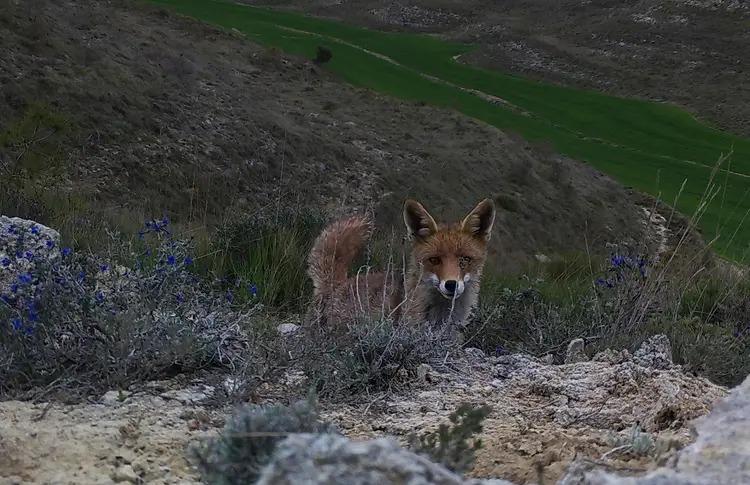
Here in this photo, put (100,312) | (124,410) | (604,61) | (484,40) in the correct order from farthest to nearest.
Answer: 1. (484,40)
2. (604,61)
3. (100,312)
4. (124,410)

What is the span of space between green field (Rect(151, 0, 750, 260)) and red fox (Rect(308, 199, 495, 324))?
23.6 meters

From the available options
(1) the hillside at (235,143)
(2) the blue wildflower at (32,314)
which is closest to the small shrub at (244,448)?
(2) the blue wildflower at (32,314)

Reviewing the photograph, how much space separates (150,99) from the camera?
93.0ft

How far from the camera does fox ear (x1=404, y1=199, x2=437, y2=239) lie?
23.3ft

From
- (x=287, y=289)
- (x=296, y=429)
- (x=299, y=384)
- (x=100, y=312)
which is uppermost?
A: (x=296, y=429)

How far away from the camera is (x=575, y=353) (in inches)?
217

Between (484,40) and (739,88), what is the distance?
22.8 meters

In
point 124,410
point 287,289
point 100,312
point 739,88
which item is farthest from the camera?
point 739,88

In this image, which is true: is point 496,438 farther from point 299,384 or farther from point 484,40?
point 484,40

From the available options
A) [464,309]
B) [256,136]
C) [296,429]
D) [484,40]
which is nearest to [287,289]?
[464,309]

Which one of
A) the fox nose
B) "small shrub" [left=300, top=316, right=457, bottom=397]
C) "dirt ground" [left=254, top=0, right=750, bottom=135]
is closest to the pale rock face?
"small shrub" [left=300, top=316, right=457, bottom=397]

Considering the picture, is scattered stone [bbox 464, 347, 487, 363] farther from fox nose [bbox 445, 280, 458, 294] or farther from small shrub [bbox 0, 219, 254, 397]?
small shrub [bbox 0, 219, 254, 397]

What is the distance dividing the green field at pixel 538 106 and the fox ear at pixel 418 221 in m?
23.8

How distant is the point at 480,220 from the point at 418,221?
0.54 m
